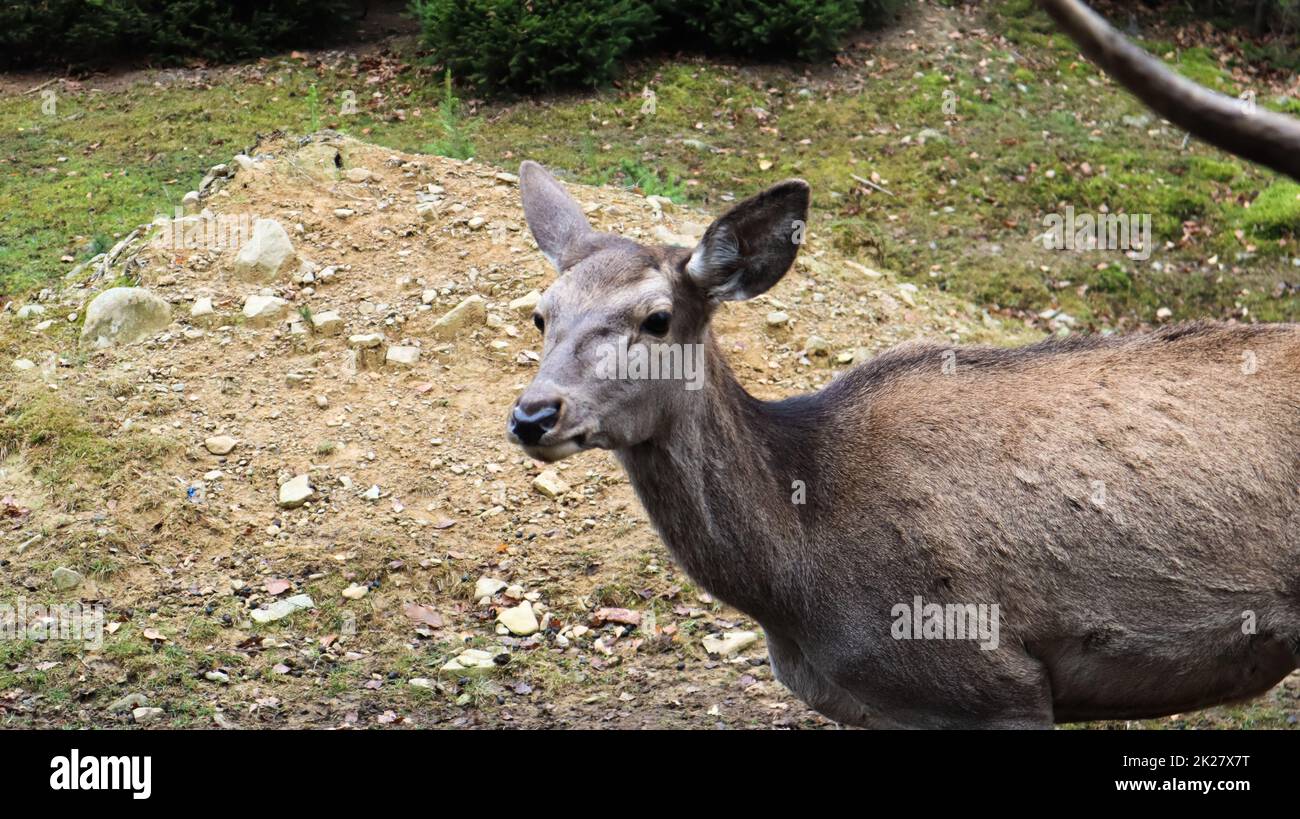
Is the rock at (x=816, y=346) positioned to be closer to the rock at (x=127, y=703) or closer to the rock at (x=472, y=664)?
the rock at (x=472, y=664)

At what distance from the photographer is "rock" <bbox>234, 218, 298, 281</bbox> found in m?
11.3

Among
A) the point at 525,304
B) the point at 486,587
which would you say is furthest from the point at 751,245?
the point at 525,304

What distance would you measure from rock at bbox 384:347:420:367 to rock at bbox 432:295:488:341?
A: 0.27m

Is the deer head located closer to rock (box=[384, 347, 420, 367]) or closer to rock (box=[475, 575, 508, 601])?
rock (box=[475, 575, 508, 601])

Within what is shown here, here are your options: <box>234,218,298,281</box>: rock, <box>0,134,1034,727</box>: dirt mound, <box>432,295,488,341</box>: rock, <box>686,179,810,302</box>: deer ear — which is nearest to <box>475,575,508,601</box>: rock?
<box>0,134,1034,727</box>: dirt mound

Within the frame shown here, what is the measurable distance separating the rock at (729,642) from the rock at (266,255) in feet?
17.2

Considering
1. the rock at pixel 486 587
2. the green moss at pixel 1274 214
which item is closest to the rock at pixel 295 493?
the rock at pixel 486 587

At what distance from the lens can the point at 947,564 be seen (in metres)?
6.06

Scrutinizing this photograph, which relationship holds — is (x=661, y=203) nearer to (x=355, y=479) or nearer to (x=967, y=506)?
(x=355, y=479)

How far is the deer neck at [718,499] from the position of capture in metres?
6.23

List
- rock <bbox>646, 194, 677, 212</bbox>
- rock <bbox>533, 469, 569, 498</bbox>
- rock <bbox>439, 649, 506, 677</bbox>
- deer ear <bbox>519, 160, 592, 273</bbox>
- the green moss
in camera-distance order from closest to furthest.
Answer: deer ear <bbox>519, 160, 592, 273</bbox>, rock <bbox>439, 649, 506, 677</bbox>, rock <bbox>533, 469, 569, 498</bbox>, rock <bbox>646, 194, 677, 212</bbox>, the green moss

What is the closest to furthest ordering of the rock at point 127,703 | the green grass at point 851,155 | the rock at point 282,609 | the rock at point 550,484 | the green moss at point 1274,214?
the rock at point 127,703 < the rock at point 282,609 < the rock at point 550,484 < the green grass at point 851,155 < the green moss at point 1274,214

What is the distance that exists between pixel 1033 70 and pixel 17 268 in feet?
43.9

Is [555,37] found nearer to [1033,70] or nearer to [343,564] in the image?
[1033,70]
